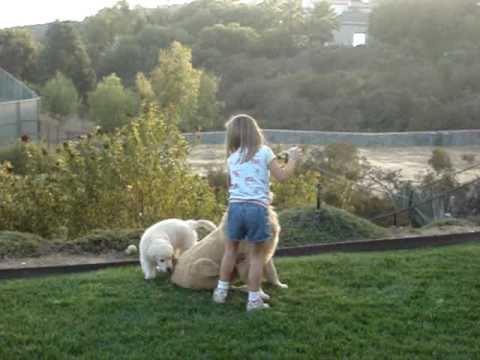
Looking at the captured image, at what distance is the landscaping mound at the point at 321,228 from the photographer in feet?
26.5

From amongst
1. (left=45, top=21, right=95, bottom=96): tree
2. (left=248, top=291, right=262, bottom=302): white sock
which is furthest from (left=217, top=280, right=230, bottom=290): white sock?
(left=45, top=21, right=95, bottom=96): tree

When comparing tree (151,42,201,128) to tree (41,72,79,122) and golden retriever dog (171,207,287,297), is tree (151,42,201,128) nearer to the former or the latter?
tree (41,72,79,122)

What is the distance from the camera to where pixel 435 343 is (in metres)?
4.74

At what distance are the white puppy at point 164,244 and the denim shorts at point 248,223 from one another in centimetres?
71

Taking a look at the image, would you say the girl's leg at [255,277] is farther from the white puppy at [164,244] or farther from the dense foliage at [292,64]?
the dense foliage at [292,64]

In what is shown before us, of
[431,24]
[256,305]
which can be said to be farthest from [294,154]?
[431,24]

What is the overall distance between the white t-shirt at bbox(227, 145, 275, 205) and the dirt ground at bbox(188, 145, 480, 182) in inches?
616

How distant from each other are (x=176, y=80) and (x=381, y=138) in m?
8.71

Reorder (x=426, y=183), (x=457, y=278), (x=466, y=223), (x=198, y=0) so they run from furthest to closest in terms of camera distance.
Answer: (x=198, y=0) < (x=426, y=183) < (x=466, y=223) < (x=457, y=278)

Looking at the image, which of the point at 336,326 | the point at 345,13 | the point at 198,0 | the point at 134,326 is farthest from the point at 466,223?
the point at 345,13

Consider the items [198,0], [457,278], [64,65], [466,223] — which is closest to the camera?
[457,278]

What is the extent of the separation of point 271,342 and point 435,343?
958mm

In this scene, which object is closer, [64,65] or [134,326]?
[134,326]

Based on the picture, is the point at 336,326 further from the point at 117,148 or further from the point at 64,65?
the point at 64,65
